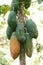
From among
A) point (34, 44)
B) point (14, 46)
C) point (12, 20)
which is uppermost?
point (12, 20)

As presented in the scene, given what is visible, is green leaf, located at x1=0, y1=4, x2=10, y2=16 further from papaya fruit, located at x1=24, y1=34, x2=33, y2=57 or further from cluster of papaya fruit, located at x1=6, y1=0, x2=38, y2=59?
papaya fruit, located at x1=24, y1=34, x2=33, y2=57

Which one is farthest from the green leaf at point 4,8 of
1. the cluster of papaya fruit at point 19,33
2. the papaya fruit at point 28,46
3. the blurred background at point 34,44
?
the blurred background at point 34,44

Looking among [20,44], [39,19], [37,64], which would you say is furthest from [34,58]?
[20,44]

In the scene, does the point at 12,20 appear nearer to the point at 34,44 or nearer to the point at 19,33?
the point at 19,33

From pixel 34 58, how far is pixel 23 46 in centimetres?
159

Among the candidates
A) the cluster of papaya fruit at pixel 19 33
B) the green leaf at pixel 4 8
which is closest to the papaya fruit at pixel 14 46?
the cluster of papaya fruit at pixel 19 33

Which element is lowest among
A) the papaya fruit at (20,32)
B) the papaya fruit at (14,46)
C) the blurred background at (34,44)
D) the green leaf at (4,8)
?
the blurred background at (34,44)

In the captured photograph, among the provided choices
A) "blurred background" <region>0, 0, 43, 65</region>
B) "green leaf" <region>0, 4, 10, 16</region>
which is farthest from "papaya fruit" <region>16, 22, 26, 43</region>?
"blurred background" <region>0, 0, 43, 65</region>

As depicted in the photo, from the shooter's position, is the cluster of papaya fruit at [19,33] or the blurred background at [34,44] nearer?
the cluster of papaya fruit at [19,33]

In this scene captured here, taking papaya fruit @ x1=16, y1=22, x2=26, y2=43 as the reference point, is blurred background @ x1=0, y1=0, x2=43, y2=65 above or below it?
below

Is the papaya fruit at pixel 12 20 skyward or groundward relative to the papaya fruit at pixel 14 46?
skyward

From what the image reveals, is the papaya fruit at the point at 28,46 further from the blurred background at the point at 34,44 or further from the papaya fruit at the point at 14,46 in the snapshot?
the blurred background at the point at 34,44

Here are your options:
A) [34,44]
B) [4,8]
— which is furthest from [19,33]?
[34,44]

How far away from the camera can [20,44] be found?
1.42 m
